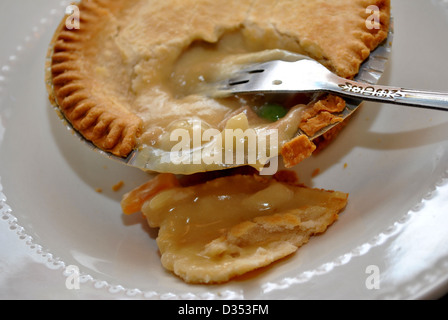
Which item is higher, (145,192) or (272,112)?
(272,112)

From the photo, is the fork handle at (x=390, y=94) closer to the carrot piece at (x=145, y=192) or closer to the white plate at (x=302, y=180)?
the white plate at (x=302, y=180)

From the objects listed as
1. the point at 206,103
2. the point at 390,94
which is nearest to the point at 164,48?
the point at 206,103

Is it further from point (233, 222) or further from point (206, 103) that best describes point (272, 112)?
point (233, 222)

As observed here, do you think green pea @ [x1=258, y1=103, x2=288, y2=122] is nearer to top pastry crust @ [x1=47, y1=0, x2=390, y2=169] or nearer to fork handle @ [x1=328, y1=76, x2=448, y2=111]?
top pastry crust @ [x1=47, y1=0, x2=390, y2=169]

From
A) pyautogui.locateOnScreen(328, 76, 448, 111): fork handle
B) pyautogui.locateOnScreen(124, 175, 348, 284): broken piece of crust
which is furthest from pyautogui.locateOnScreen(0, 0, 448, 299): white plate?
pyautogui.locateOnScreen(328, 76, 448, 111): fork handle

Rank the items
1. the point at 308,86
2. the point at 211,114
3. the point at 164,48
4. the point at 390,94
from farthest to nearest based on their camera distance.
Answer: the point at 164,48 < the point at 211,114 < the point at 308,86 < the point at 390,94

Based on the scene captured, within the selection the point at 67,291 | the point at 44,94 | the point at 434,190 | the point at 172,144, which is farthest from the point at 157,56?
the point at 434,190

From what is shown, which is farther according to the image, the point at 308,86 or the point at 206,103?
the point at 206,103

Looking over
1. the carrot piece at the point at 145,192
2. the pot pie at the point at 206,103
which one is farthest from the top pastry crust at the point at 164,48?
the carrot piece at the point at 145,192
